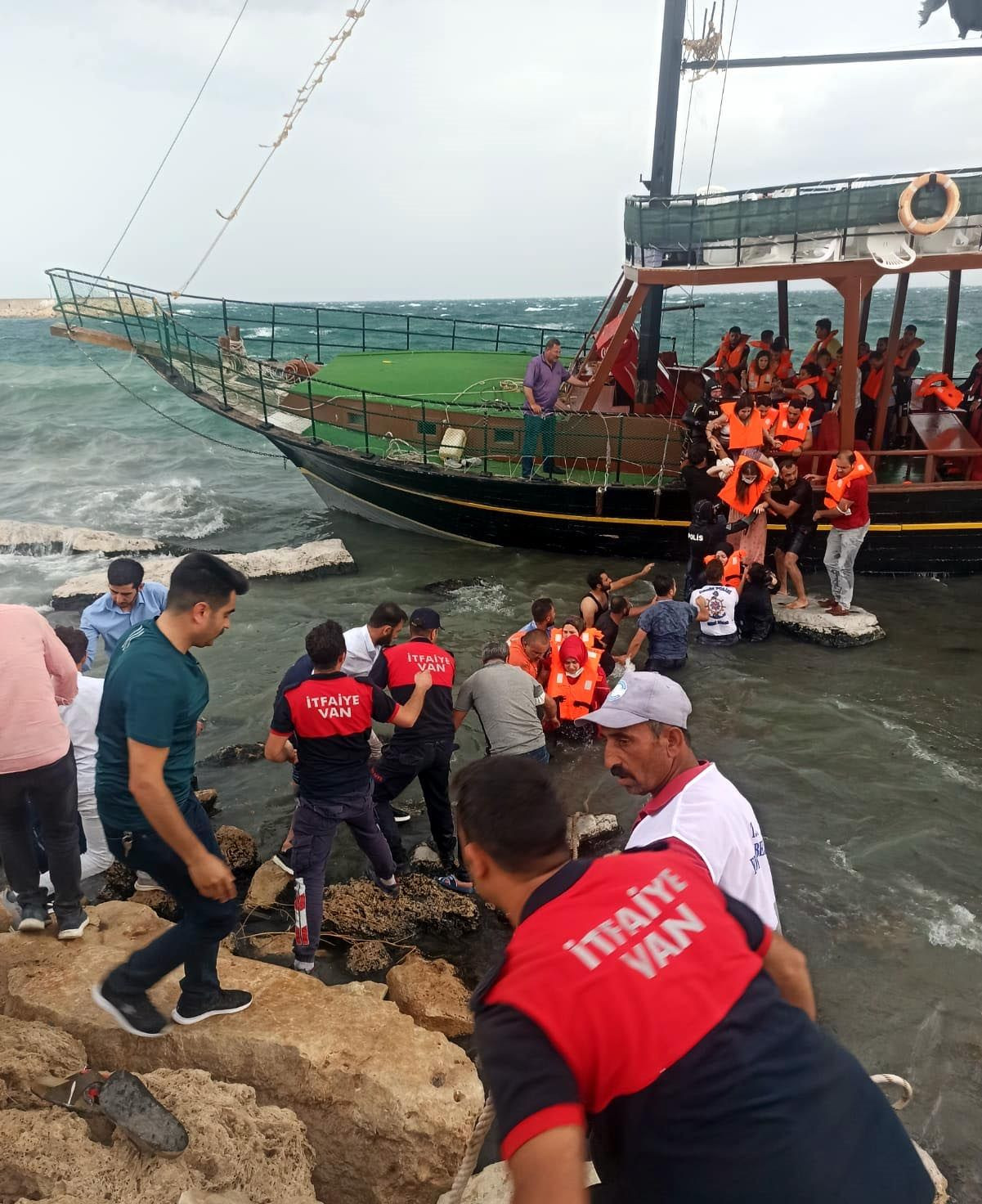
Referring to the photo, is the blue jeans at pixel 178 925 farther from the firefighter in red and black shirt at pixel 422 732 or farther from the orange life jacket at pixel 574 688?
the orange life jacket at pixel 574 688

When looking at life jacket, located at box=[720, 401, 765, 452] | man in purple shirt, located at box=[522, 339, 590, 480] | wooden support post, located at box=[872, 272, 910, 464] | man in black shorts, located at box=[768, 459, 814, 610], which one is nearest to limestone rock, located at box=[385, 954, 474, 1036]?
man in black shorts, located at box=[768, 459, 814, 610]

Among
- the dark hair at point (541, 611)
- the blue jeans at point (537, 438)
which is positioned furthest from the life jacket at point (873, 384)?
the dark hair at point (541, 611)

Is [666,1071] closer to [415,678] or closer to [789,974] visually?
[789,974]

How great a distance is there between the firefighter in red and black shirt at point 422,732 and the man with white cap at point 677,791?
7.00 ft

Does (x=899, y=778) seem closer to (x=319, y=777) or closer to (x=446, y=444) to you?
(x=319, y=777)

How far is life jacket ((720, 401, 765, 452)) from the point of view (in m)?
8.59

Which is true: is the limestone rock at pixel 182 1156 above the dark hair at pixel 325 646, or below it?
below

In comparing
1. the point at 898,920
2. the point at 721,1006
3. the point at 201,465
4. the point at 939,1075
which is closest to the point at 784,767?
the point at 898,920

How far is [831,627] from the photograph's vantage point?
26.7ft

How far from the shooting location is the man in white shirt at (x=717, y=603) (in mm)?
7738

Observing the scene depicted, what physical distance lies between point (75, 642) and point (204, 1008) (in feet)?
7.73

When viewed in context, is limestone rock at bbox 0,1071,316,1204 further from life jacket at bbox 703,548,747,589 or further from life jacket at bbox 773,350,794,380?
life jacket at bbox 773,350,794,380

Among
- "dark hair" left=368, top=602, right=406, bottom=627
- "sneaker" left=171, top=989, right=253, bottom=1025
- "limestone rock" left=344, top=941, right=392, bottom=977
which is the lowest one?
"limestone rock" left=344, top=941, right=392, bottom=977

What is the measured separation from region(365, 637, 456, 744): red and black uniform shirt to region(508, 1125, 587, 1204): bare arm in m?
3.27
